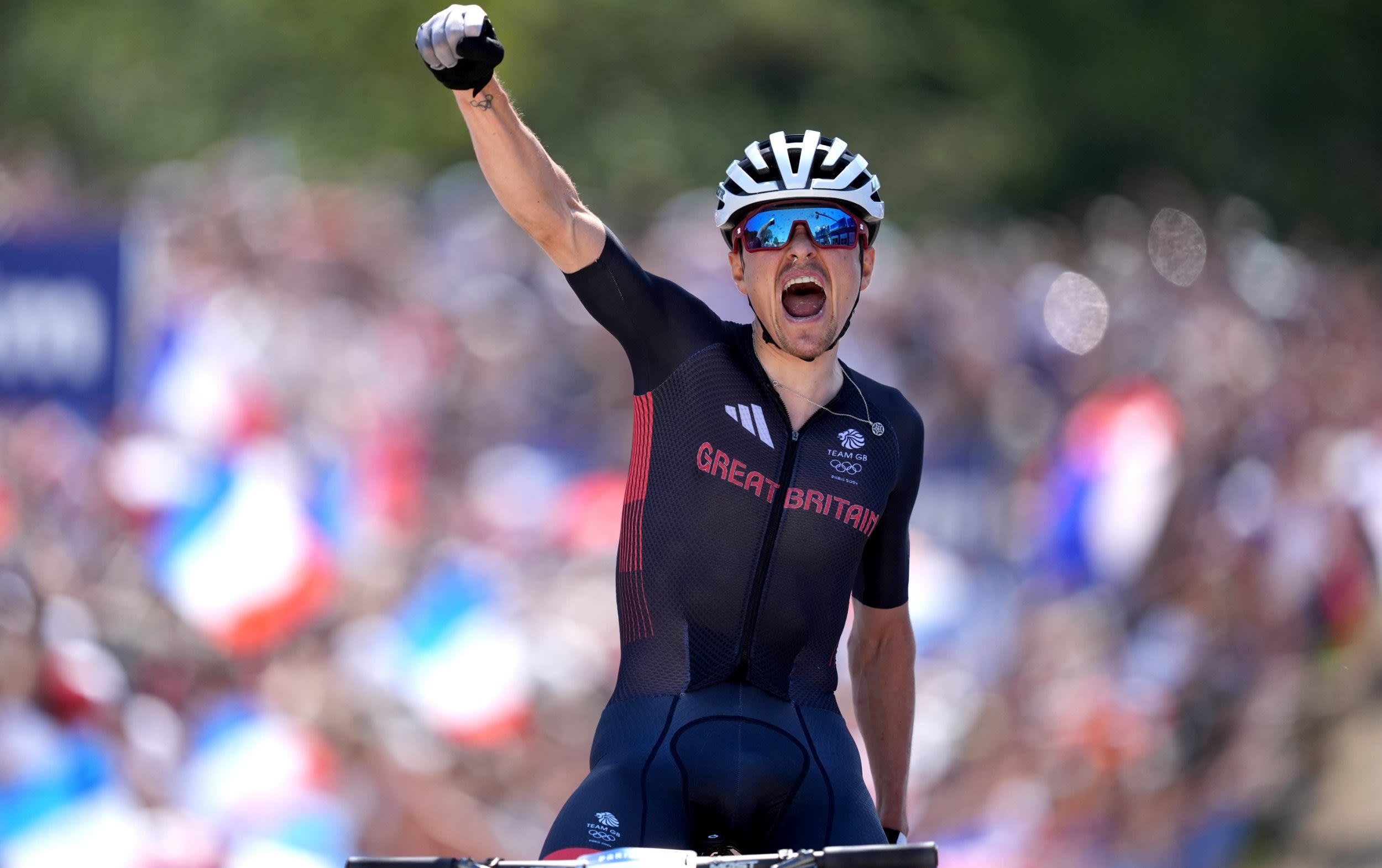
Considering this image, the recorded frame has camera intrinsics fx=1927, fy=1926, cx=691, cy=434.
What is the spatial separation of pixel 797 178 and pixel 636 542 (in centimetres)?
104

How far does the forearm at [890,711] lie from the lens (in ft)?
18.0

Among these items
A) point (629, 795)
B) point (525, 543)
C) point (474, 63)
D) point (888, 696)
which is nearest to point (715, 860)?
point (629, 795)

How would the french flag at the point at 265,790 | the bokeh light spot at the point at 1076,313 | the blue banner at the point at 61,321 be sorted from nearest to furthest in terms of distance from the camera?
the french flag at the point at 265,790
the blue banner at the point at 61,321
the bokeh light spot at the point at 1076,313

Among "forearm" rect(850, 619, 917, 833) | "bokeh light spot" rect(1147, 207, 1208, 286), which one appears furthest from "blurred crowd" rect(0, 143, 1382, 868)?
"forearm" rect(850, 619, 917, 833)

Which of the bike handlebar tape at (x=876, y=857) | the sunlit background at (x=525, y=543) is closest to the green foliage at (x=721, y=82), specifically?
the sunlit background at (x=525, y=543)

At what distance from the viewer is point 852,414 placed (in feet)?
17.1

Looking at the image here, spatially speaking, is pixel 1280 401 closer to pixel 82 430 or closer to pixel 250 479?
pixel 250 479

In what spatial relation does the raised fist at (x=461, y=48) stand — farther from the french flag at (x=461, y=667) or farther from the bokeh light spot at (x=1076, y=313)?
the bokeh light spot at (x=1076, y=313)

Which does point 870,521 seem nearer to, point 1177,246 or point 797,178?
point 797,178

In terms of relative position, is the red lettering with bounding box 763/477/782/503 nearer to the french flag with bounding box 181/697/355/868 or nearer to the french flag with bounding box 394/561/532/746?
the french flag with bounding box 181/697/355/868

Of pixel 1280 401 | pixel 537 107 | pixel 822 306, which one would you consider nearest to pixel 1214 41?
pixel 537 107

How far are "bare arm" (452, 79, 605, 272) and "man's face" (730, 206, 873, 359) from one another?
17.8 inches

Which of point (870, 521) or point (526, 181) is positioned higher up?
point (526, 181)

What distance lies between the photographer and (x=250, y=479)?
36.1 feet
